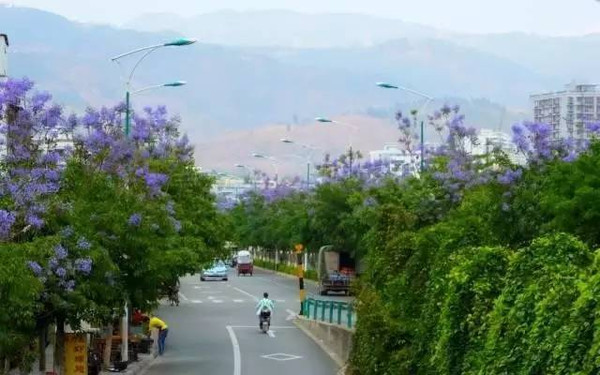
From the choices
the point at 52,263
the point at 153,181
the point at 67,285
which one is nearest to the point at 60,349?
the point at 67,285

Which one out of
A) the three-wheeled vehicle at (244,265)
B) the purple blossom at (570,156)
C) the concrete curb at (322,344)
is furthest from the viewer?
the three-wheeled vehicle at (244,265)

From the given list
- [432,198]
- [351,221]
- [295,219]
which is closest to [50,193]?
[432,198]

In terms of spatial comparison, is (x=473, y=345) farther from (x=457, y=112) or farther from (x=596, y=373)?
(x=457, y=112)

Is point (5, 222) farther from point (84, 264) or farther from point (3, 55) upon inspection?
point (3, 55)

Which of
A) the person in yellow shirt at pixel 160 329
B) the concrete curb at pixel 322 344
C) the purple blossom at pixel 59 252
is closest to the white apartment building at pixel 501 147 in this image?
the concrete curb at pixel 322 344

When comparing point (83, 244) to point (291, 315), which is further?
point (291, 315)

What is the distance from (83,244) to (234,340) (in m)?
24.5

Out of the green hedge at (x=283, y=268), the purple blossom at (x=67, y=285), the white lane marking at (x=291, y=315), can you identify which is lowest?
the white lane marking at (x=291, y=315)

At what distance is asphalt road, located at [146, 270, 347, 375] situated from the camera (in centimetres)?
3750

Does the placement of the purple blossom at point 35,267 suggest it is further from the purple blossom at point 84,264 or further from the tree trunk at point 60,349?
the tree trunk at point 60,349

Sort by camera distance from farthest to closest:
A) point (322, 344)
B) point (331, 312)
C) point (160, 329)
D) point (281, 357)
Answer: point (322, 344), point (331, 312), point (160, 329), point (281, 357)

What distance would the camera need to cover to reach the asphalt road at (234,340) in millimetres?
37500

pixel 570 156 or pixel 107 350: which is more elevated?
pixel 570 156

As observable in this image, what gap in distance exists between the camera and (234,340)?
47625 mm
